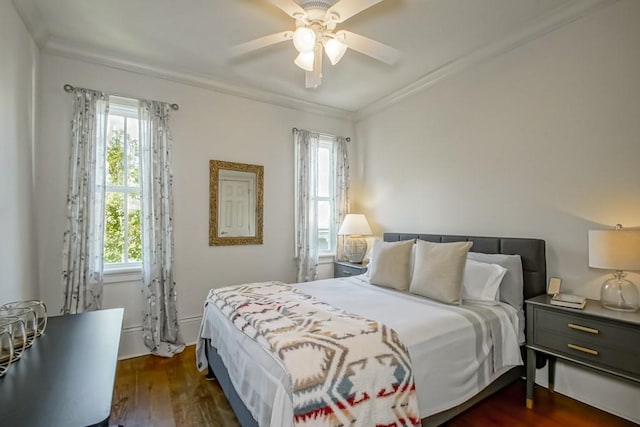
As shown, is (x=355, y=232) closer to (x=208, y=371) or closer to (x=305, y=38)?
(x=208, y=371)

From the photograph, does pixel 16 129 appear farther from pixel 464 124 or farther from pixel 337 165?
pixel 464 124

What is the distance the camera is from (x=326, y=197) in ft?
14.5

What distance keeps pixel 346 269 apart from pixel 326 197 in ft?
3.55

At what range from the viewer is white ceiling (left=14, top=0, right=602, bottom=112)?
89.8 inches

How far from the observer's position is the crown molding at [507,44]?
228 cm

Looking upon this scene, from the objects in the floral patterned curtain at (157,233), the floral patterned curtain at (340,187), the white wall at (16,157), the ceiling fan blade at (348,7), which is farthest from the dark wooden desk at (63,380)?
the floral patterned curtain at (340,187)

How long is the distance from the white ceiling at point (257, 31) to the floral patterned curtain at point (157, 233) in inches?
23.8

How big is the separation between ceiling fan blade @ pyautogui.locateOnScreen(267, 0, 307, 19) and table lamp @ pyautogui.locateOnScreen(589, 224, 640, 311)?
234 centimetres

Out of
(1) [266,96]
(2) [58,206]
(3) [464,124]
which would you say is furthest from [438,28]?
(2) [58,206]

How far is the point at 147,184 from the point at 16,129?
3.44 ft

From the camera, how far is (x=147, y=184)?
10.1ft

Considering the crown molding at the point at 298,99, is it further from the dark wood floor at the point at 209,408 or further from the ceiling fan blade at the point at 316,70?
the dark wood floor at the point at 209,408

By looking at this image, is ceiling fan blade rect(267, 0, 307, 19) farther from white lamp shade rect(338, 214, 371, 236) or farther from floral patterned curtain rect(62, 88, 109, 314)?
white lamp shade rect(338, 214, 371, 236)

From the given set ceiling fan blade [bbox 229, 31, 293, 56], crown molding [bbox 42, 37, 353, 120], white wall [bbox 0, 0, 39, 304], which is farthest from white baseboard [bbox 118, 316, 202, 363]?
ceiling fan blade [bbox 229, 31, 293, 56]
